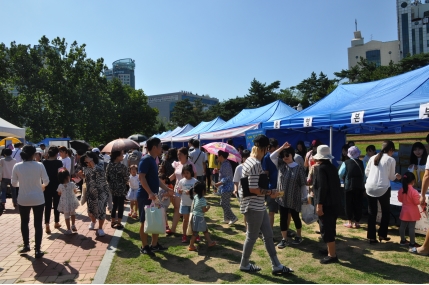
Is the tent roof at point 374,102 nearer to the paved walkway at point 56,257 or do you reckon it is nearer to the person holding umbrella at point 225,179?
the person holding umbrella at point 225,179

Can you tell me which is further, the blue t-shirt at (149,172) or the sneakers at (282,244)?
Answer: the sneakers at (282,244)

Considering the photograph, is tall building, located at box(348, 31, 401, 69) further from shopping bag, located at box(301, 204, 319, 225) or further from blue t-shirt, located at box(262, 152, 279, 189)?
shopping bag, located at box(301, 204, 319, 225)

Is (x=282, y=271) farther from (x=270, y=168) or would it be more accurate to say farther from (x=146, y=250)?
(x=146, y=250)

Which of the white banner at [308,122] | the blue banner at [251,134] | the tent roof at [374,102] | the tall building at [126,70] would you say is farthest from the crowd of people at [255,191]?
the tall building at [126,70]

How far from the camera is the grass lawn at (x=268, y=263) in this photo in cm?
437

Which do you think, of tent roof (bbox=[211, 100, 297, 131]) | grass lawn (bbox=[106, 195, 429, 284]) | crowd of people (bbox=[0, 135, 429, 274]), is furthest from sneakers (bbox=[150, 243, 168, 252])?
tent roof (bbox=[211, 100, 297, 131])

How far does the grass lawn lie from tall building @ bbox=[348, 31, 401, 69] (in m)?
92.6

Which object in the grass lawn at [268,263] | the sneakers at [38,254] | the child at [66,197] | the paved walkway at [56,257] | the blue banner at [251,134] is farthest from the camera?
the blue banner at [251,134]

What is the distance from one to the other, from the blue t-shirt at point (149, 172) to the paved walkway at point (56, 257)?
1216 millimetres

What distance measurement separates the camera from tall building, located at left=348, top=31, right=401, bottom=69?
288 feet

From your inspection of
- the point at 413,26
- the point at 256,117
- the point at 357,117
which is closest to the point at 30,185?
the point at 357,117

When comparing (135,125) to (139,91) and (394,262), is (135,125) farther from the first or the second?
(394,262)

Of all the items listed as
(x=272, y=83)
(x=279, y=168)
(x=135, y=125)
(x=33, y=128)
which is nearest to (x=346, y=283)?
(x=279, y=168)

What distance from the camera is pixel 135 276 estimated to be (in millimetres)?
4551
